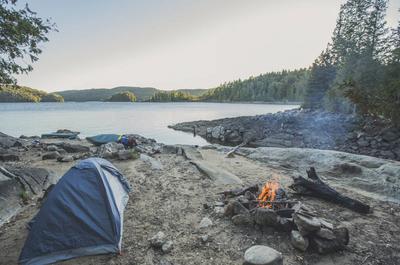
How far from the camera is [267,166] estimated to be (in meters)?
11.8

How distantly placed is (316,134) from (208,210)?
22413mm

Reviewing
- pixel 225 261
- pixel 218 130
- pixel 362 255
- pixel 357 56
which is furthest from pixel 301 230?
pixel 357 56

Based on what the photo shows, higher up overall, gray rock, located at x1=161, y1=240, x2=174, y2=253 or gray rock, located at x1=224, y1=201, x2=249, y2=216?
gray rock, located at x1=224, y1=201, x2=249, y2=216

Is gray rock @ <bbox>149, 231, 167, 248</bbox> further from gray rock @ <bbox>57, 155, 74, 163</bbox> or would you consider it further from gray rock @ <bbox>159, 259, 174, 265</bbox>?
gray rock @ <bbox>57, 155, 74, 163</bbox>

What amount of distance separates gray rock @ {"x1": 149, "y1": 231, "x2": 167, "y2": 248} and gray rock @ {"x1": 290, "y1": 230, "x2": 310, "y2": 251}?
9.01ft

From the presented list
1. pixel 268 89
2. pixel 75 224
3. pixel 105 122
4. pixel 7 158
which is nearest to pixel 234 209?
pixel 75 224

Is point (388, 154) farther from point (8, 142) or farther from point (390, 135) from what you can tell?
point (8, 142)

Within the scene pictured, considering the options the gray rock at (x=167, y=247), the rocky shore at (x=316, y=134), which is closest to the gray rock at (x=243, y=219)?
the gray rock at (x=167, y=247)

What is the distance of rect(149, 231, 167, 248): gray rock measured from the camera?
15.6 feet

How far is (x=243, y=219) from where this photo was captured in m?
5.46

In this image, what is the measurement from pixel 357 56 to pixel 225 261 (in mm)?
33014

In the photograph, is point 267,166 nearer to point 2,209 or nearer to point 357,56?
point 2,209

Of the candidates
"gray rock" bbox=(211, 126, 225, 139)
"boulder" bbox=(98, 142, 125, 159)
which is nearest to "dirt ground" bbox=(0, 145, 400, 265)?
Answer: "boulder" bbox=(98, 142, 125, 159)

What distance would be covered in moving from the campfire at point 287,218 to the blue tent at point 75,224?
9.73 feet
